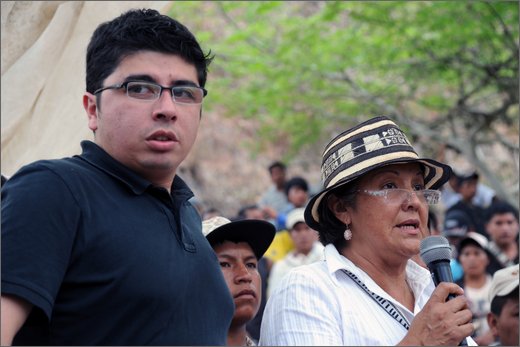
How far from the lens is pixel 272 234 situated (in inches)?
185

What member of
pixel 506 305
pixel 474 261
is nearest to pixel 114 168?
pixel 506 305

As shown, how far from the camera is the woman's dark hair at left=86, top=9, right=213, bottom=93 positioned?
280cm

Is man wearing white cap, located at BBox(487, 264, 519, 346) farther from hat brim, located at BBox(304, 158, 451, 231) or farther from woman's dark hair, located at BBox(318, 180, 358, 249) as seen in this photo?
woman's dark hair, located at BBox(318, 180, 358, 249)

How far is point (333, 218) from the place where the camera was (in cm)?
378

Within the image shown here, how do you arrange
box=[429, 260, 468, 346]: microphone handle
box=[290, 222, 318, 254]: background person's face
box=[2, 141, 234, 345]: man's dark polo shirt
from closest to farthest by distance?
box=[2, 141, 234, 345]: man's dark polo shirt
box=[429, 260, 468, 346]: microphone handle
box=[290, 222, 318, 254]: background person's face

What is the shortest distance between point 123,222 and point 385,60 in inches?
455

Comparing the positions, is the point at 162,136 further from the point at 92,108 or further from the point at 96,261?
the point at 96,261

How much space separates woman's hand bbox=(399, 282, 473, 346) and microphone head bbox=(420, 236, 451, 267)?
201 millimetres

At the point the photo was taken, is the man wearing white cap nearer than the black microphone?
No

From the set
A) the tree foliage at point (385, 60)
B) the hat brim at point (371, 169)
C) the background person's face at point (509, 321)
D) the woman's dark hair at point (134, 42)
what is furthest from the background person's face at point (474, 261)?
the woman's dark hair at point (134, 42)

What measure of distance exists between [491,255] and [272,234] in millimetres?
Answer: 4680

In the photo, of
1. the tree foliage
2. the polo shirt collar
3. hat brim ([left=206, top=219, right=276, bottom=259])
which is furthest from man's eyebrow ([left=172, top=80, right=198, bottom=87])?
the tree foliage

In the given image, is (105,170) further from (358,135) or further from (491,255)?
(491,255)

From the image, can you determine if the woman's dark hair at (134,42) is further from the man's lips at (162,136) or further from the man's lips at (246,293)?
the man's lips at (246,293)
